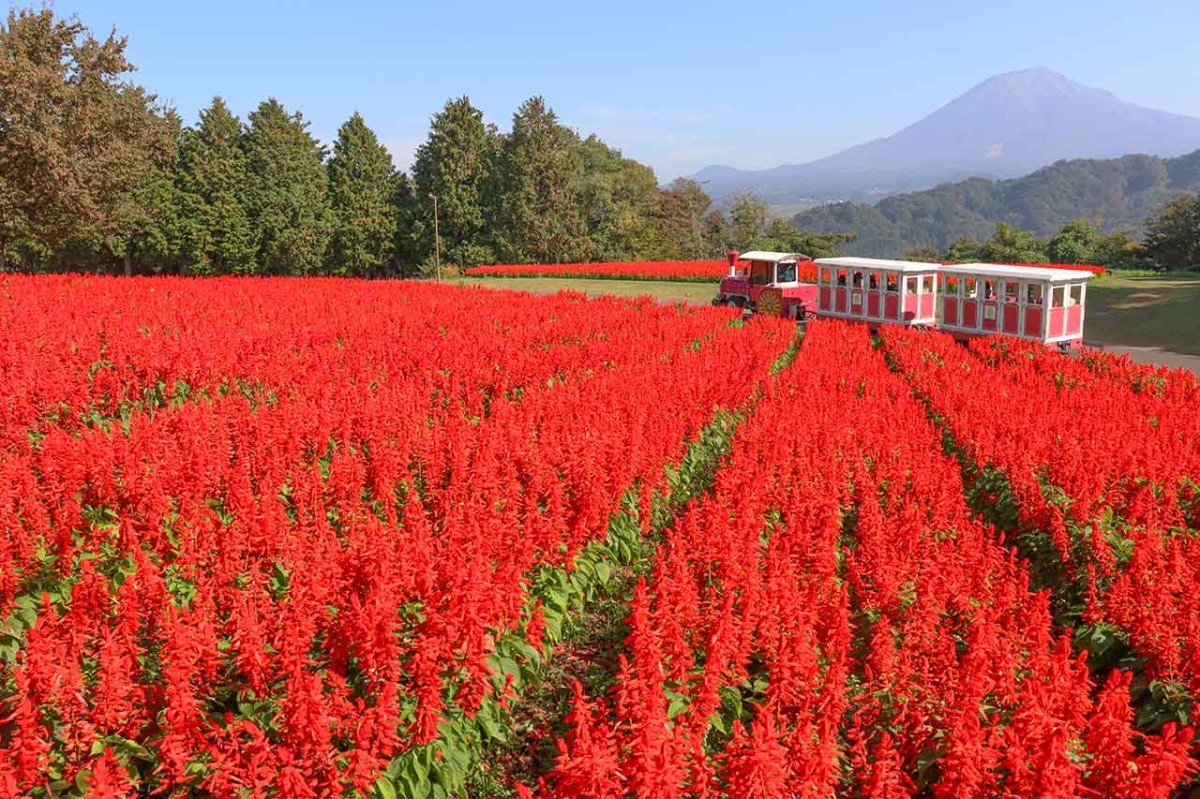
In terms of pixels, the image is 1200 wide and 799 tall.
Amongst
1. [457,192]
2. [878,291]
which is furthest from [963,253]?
[878,291]

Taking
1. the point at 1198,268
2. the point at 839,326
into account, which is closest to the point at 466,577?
the point at 839,326

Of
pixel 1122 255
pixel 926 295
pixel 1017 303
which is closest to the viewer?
pixel 1017 303

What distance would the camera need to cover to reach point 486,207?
6806 centimetres

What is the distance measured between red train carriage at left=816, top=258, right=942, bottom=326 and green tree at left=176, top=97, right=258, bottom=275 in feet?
162

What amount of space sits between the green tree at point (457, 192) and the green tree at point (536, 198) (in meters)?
1.88

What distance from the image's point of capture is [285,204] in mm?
62969

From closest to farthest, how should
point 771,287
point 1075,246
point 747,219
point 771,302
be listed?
1. point 771,302
2. point 771,287
3. point 1075,246
4. point 747,219

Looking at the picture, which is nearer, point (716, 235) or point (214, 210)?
point (214, 210)

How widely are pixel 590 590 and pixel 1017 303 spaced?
778 inches

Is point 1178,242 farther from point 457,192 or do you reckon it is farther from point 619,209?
point 457,192

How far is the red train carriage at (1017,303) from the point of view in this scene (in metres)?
21.7

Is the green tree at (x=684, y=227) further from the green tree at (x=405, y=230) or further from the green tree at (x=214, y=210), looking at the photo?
the green tree at (x=214, y=210)

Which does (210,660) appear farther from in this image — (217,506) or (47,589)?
(217,506)

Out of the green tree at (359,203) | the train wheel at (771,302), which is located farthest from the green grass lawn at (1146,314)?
the green tree at (359,203)
